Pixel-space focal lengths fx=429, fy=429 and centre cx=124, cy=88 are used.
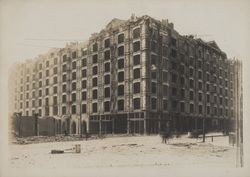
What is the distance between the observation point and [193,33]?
396cm

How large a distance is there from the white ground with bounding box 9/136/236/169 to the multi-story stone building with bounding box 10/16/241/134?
0.39ft

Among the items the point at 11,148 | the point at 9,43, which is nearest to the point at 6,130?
the point at 11,148

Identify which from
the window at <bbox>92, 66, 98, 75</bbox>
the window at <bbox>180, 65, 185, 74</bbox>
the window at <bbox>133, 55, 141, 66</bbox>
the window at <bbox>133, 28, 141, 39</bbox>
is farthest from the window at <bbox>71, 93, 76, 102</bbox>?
the window at <bbox>180, 65, 185, 74</bbox>

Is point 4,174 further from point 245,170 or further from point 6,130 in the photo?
point 245,170

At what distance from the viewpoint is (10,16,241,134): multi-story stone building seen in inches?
151

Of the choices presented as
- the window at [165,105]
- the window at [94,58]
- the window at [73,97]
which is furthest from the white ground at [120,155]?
the window at [94,58]

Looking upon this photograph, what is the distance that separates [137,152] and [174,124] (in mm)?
430

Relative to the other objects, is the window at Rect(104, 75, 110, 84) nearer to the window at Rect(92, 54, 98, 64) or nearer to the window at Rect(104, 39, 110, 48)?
the window at Rect(92, 54, 98, 64)

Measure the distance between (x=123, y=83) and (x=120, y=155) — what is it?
645mm

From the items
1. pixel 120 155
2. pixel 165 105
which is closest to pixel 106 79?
pixel 165 105

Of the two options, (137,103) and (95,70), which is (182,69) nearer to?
(137,103)

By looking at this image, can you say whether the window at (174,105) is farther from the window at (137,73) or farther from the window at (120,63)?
the window at (120,63)

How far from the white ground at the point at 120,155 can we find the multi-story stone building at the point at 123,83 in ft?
0.39

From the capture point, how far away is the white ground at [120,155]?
374cm
